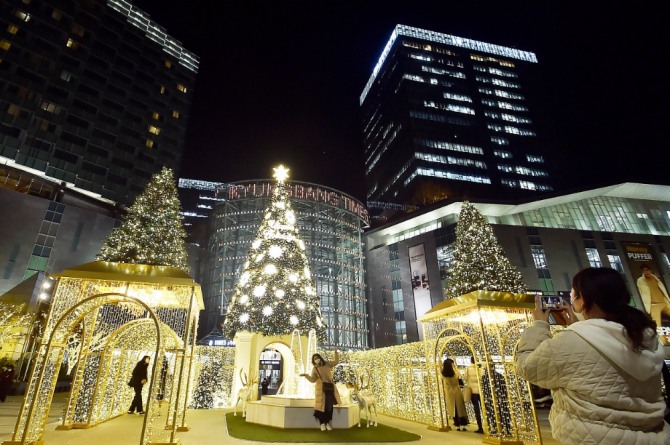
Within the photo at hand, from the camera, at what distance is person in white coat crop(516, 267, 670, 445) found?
5.24 feet

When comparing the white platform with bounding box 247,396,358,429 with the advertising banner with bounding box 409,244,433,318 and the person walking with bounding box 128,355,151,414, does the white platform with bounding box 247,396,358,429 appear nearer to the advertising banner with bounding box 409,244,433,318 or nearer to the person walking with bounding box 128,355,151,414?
the person walking with bounding box 128,355,151,414

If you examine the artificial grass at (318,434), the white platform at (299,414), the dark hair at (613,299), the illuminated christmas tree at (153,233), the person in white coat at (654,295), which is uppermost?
the illuminated christmas tree at (153,233)

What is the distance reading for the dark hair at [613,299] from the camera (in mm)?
1678

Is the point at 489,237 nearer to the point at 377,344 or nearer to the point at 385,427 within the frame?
the point at 385,427

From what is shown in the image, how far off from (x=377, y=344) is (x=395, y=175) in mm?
35094

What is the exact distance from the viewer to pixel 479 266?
57.3 feet

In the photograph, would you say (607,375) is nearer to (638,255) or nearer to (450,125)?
(638,255)

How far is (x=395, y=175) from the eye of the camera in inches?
2566

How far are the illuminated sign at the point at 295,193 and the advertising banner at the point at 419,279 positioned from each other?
32.8ft

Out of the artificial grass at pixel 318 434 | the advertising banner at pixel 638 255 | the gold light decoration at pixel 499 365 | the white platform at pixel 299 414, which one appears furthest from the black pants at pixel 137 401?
the advertising banner at pixel 638 255

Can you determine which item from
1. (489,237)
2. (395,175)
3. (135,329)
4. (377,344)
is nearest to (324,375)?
(135,329)

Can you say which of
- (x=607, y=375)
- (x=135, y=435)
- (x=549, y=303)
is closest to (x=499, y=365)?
(x=549, y=303)

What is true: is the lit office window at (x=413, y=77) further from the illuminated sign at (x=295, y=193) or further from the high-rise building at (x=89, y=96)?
the high-rise building at (x=89, y=96)

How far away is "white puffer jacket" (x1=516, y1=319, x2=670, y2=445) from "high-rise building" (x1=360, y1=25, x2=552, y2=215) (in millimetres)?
54533
